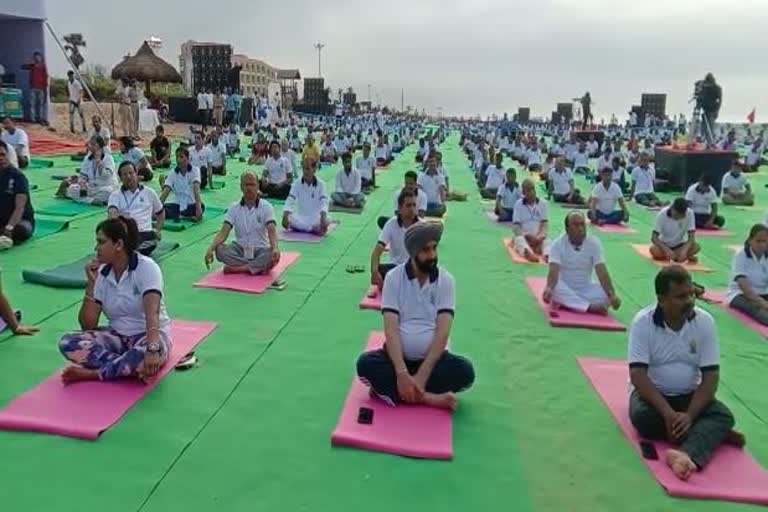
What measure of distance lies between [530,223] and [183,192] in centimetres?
395

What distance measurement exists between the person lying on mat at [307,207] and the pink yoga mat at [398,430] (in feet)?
14.6

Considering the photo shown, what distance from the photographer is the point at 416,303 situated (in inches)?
137

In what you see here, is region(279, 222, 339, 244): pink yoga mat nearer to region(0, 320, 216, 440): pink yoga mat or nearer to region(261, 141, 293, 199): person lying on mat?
region(261, 141, 293, 199): person lying on mat

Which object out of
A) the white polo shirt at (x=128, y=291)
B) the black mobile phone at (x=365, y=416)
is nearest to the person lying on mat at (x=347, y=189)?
the white polo shirt at (x=128, y=291)

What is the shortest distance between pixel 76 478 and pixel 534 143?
1953cm

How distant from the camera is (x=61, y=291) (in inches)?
203

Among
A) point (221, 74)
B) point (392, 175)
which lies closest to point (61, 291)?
point (392, 175)

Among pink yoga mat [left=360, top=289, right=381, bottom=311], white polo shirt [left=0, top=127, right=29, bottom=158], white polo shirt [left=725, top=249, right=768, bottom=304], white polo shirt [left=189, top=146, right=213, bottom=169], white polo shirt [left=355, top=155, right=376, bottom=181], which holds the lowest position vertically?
pink yoga mat [left=360, top=289, right=381, bottom=311]

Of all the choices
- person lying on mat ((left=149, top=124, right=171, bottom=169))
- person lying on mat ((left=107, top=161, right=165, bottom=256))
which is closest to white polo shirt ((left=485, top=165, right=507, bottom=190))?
person lying on mat ((left=149, top=124, right=171, bottom=169))

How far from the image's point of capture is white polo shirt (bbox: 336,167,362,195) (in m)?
10.2

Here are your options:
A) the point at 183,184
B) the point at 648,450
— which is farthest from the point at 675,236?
the point at 183,184

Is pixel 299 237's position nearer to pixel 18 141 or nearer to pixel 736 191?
pixel 18 141

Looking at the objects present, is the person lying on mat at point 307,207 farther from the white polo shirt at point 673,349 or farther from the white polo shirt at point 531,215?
the white polo shirt at point 673,349

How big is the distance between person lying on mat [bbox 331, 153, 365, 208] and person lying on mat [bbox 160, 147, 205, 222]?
2262 mm
